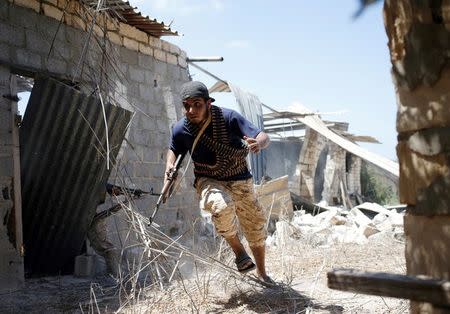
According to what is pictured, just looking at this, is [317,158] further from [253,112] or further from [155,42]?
[155,42]

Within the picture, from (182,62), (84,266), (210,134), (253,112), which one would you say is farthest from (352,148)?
(210,134)

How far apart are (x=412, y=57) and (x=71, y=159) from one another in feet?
13.2

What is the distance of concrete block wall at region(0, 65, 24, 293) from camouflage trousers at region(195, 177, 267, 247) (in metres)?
1.70

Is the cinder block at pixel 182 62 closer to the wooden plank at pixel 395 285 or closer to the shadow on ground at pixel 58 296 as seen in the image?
the shadow on ground at pixel 58 296

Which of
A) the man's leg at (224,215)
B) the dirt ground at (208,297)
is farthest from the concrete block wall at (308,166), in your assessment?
the man's leg at (224,215)

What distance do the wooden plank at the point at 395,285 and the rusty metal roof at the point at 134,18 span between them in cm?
430

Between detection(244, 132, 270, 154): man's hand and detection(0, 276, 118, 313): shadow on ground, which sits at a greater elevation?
detection(244, 132, 270, 154): man's hand

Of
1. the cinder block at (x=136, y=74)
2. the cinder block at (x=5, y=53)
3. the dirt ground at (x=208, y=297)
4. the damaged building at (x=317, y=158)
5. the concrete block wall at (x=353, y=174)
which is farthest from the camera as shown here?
the concrete block wall at (x=353, y=174)

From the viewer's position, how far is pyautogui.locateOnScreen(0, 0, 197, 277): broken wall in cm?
511

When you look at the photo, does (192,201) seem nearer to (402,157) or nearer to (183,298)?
(183,298)

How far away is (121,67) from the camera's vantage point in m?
6.29

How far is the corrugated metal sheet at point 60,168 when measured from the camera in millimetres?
5078

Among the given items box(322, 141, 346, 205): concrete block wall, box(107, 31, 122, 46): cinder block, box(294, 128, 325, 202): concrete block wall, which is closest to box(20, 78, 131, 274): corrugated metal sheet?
box(107, 31, 122, 46): cinder block

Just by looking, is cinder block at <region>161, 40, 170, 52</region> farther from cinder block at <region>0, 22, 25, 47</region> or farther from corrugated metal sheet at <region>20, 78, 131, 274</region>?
cinder block at <region>0, 22, 25, 47</region>
